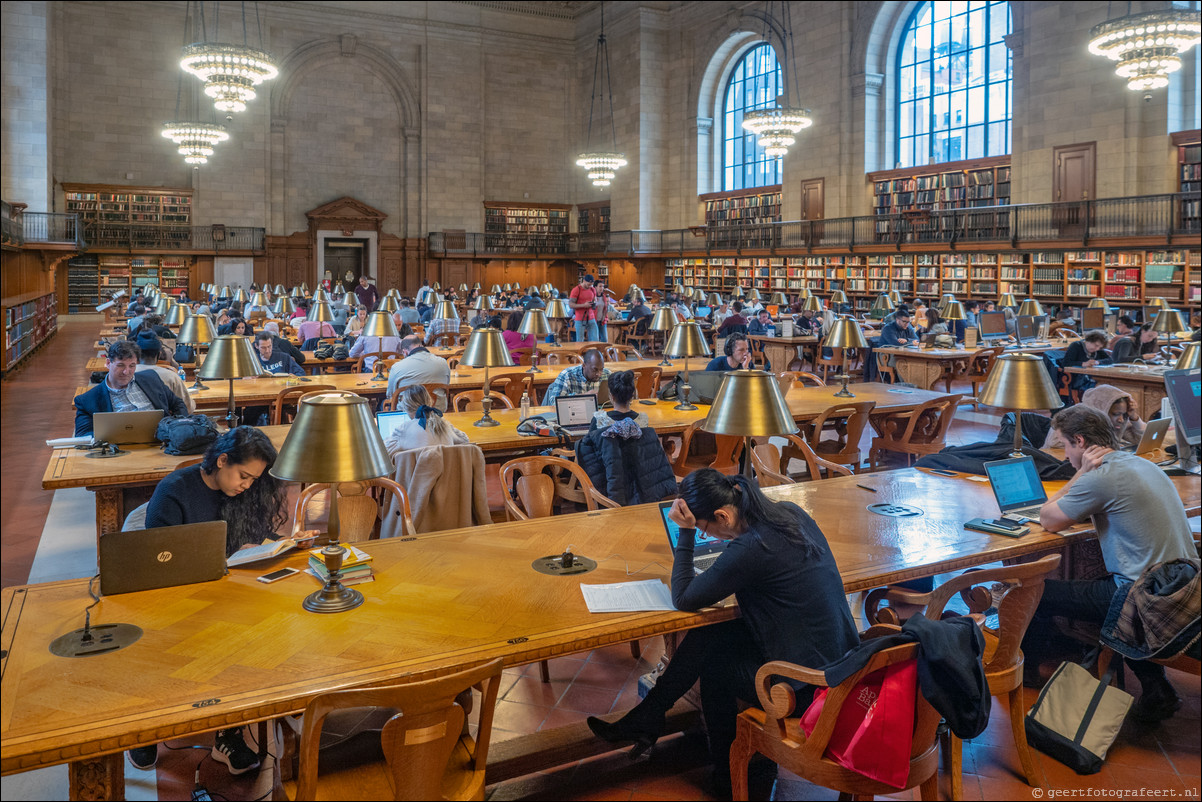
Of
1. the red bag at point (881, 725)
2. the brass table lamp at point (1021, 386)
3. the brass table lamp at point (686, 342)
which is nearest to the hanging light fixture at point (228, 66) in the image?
the brass table lamp at point (686, 342)

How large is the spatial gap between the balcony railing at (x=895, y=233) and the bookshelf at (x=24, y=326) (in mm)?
9617

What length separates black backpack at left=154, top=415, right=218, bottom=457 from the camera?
4.04 m

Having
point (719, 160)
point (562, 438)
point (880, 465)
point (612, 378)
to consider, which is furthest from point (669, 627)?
point (719, 160)

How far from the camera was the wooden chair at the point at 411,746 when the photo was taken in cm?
166

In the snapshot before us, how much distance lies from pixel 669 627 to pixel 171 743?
62.4 inches

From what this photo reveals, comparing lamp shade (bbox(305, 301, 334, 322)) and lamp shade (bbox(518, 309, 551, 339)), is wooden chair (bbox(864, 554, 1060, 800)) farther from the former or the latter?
lamp shade (bbox(305, 301, 334, 322))

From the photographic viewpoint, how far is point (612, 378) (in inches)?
170

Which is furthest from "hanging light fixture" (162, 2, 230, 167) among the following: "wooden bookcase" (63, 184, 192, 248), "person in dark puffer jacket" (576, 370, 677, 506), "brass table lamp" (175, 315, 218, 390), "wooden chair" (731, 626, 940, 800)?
"wooden chair" (731, 626, 940, 800)

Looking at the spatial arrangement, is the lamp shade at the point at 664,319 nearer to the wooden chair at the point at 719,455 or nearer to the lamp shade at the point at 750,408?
the wooden chair at the point at 719,455

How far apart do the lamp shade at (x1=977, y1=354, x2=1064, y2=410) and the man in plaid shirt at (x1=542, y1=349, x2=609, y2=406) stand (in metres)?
2.37

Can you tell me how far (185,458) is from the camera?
3.99 m

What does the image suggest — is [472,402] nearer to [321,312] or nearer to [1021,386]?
[1021,386]

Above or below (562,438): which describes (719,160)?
above

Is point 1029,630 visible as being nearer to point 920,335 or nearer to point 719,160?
point 920,335
